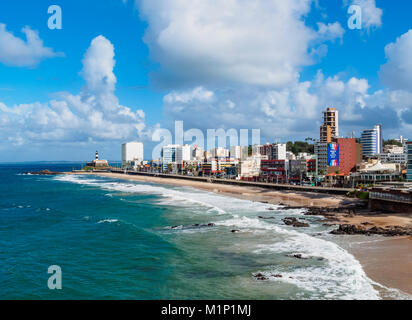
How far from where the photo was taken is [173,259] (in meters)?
24.2

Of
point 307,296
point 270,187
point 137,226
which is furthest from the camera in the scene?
A: point 270,187

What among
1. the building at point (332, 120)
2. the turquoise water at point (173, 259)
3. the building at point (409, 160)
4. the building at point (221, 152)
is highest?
the building at point (332, 120)

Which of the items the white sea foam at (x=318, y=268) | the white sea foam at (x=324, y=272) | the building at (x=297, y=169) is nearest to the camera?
the white sea foam at (x=324, y=272)

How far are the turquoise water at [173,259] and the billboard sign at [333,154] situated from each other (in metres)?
55.8

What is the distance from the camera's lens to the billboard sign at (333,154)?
92025 millimetres

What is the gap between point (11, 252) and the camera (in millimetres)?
26500

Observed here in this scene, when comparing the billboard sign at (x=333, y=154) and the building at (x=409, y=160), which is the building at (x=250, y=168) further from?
the building at (x=409, y=160)

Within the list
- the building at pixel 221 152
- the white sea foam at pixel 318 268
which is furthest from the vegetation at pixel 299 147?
the white sea foam at pixel 318 268

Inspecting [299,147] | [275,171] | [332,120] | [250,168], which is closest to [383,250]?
[275,171]
